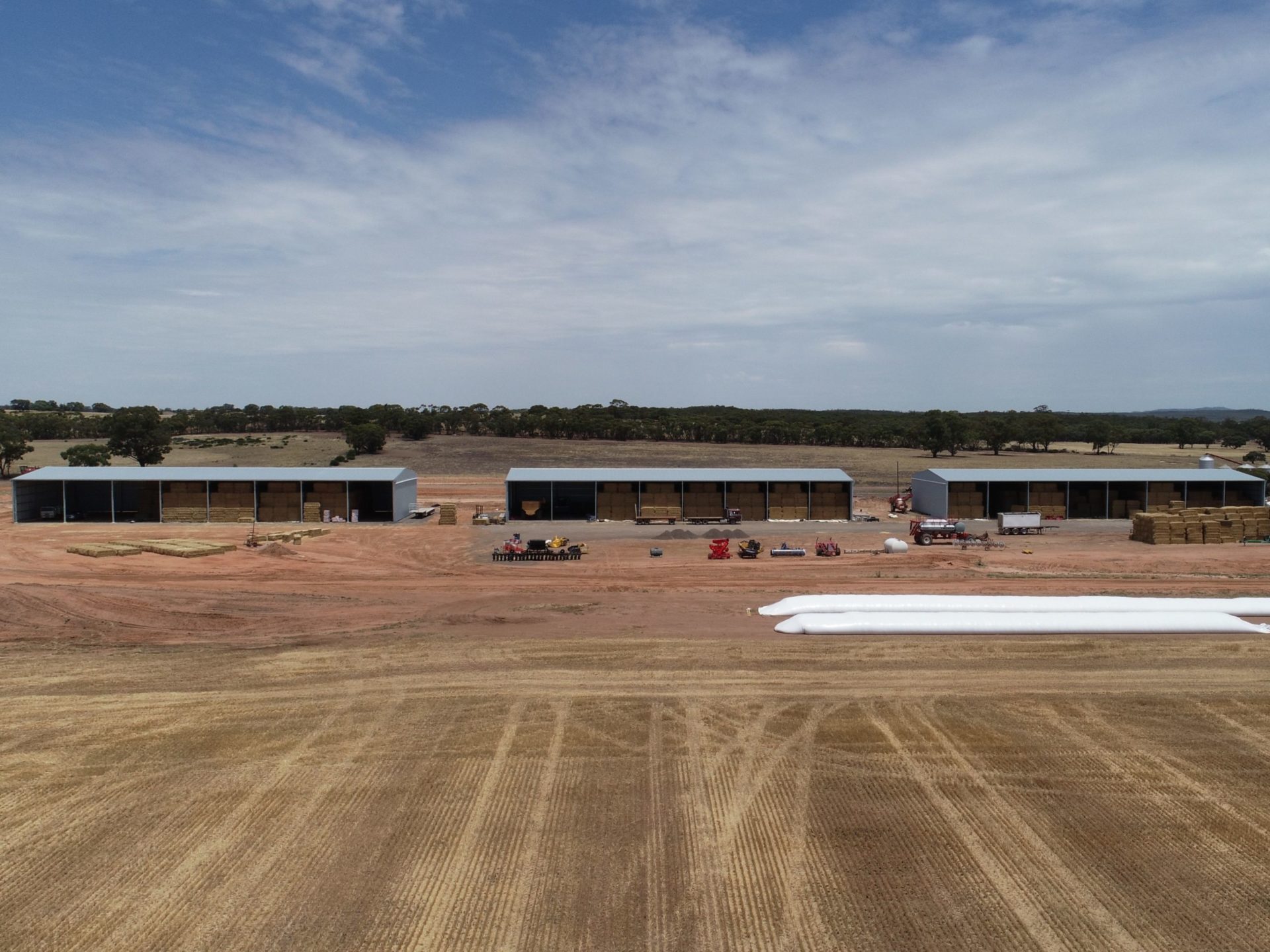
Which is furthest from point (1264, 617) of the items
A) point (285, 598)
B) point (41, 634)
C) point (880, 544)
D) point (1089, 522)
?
point (41, 634)

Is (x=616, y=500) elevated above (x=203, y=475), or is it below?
below

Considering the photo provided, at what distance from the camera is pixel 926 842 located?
12.8 m

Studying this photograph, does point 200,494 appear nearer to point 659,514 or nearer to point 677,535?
point 659,514

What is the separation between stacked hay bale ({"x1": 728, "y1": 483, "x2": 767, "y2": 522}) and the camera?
5216 centimetres

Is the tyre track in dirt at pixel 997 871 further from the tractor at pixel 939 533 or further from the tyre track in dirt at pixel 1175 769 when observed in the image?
the tractor at pixel 939 533

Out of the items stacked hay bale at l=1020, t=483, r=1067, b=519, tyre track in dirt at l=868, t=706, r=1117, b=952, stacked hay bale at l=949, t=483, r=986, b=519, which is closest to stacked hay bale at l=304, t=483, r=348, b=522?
stacked hay bale at l=949, t=483, r=986, b=519

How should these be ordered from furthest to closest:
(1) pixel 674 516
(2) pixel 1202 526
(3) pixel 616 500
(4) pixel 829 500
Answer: (4) pixel 829 500
(3) pixel 616 500
(1) pixel 674 516
(2) pixel 1202 526

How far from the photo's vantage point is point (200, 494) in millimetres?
50250

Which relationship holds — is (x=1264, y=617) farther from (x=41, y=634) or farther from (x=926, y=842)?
(x=41, y=634)

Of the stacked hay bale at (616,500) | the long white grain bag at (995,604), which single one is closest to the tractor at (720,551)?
the long white grain bag at (995,604)

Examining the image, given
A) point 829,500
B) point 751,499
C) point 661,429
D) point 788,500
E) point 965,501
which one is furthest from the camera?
point 661,429

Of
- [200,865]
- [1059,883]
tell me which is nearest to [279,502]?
[200,865]

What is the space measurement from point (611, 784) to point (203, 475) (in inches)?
1738

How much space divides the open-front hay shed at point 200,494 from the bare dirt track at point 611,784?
2251 centimetres
